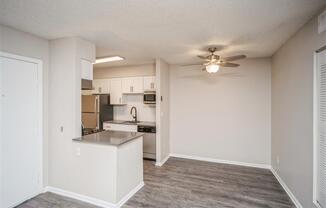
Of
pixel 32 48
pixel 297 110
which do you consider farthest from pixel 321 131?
pixel 32 48

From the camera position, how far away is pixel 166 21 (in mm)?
2197

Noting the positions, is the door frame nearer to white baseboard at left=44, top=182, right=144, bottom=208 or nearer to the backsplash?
white baseboard at left=44, top=182, right=144, bottom=208

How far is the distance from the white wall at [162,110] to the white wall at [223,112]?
0.23 m

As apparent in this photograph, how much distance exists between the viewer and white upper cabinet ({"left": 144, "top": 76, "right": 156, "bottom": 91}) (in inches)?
184

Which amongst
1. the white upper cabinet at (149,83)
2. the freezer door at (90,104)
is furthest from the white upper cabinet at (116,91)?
the white upper cabinet at (149,83)

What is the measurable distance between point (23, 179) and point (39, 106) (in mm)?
1154

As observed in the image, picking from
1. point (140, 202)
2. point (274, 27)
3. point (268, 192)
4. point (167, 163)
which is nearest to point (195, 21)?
point (274, 27)

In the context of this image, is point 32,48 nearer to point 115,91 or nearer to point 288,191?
point 115,91

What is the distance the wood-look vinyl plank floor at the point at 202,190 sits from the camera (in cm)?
258

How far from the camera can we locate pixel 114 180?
8.00ft

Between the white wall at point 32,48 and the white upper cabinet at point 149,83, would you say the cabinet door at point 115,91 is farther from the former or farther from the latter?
the white wall at point 32,48

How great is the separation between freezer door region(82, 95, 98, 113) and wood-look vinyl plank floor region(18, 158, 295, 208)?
2191 mm

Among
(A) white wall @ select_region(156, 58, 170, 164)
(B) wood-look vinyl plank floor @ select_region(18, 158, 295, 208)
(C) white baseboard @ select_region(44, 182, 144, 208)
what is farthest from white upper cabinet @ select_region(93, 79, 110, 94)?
(C) white baseboard @ select_region(44, 182, 144, 208)

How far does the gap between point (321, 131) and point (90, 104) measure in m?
4.84
